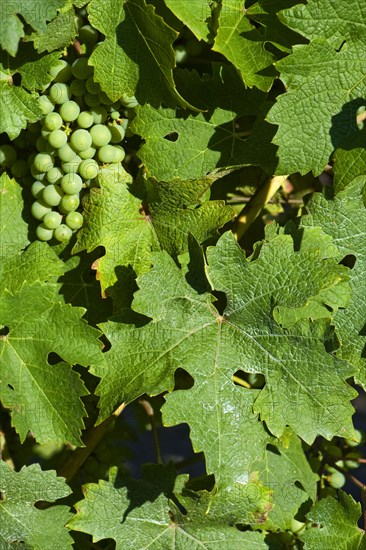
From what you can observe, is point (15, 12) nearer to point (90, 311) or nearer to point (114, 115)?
point (114, 115)

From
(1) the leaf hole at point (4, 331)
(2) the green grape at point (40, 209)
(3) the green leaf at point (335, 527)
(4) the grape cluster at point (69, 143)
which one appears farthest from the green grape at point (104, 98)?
(3) the green leaf at point (335, 527)

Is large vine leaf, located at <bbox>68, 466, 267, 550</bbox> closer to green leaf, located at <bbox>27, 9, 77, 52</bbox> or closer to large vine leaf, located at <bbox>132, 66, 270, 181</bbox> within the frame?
large vine leaf, located at <bbox>132, 66, 270, 181</bbox>

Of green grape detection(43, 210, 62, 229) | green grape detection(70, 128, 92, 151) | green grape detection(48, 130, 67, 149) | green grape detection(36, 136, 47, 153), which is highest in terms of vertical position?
green grape detection(70, 128, 92, 151)

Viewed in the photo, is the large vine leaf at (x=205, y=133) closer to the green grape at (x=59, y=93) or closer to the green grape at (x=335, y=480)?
the green grape at (x=59, y=93)

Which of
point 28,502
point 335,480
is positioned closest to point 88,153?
point 28,502

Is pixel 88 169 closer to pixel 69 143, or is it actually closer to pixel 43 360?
pixel 69 143

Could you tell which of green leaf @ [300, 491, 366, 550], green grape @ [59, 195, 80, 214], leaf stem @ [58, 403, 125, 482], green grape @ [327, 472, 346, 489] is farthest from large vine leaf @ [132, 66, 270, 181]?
green grape @ [327, 472, 346, 489]

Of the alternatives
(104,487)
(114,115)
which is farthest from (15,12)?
(104,487)
